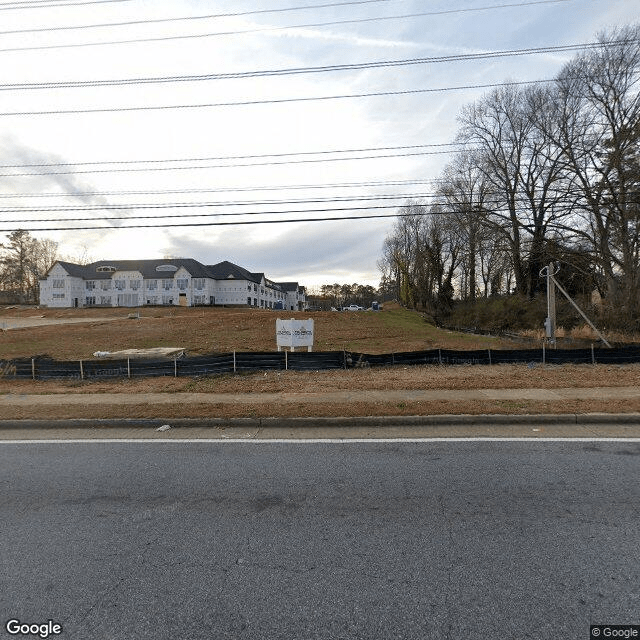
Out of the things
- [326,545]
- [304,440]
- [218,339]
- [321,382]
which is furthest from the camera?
[218,339]

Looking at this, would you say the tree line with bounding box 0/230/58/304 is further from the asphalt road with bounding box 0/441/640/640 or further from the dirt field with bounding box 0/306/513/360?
the asphalt road with bounding box 0/441/640/640

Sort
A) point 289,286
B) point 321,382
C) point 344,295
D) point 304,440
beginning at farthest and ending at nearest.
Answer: point 344,295 < point 289,286 < point 321,382 < point 304,440

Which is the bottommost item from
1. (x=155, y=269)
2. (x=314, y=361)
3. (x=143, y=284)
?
(x=314, y=361)

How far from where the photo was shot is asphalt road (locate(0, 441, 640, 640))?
93.4 inches

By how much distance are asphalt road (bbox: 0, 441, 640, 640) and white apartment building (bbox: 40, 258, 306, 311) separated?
63393 millimetres

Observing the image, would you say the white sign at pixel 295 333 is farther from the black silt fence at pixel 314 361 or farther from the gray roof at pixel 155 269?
the gray roof at pixel 155 269

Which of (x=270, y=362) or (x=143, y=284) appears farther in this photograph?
(x=143, y=284)

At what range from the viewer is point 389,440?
580cm

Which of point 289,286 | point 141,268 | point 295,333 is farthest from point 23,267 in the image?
point 295,333

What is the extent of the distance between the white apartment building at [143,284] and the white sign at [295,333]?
53429 mm

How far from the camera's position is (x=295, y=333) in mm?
15195

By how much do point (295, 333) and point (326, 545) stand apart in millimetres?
12197

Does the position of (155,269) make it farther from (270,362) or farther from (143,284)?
(270,362)

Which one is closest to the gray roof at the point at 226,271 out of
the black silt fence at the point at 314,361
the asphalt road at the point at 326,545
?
the black silt fence at the point at 314,361
